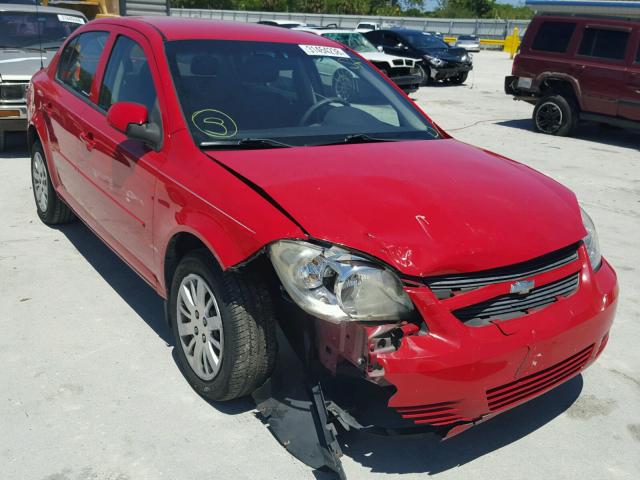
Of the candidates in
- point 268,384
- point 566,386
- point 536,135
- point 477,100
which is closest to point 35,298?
point 268,384

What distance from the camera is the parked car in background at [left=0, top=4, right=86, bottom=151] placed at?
319 inches

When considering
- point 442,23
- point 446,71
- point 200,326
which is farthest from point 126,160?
point 442,23

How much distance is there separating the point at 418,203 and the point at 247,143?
38.0 inches

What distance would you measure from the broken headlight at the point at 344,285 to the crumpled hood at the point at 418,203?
6 cm

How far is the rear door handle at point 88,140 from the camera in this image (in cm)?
418

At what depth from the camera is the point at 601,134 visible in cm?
1234

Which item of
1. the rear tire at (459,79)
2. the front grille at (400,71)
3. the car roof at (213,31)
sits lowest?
the rear tire at (459,79)

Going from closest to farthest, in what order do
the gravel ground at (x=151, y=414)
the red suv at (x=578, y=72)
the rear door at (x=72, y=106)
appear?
the gravel ground at (x=151, y=414) < the rear door at (x=72, y=106) < the red suv at (x=578, y=72)

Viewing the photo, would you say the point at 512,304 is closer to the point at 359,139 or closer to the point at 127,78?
the point at 359,139

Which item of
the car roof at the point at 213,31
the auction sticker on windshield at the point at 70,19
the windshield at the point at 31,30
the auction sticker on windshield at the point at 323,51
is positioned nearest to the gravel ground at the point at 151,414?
the car roof at the point at 213,31

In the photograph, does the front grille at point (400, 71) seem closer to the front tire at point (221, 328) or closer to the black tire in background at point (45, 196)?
the black tire in background at point (45, 196)

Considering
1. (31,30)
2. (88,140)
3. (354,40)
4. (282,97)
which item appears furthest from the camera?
(354,40)

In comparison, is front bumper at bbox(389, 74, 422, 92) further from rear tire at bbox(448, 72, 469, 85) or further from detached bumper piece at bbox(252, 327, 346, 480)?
detached bumper piece at bbox(252, 327, 346, 480)

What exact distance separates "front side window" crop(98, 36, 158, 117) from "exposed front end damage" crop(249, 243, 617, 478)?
1511 mm
